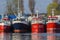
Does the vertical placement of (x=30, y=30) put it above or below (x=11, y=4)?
below

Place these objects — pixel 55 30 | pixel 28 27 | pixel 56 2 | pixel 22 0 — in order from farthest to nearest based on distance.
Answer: pixel 56 2, pixel 22 0, pixel 28 27, pixel 55 30

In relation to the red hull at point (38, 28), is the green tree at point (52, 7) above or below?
above

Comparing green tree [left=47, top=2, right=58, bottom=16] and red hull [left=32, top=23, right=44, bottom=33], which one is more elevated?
green tree [left=47, top=2, right=58, bottom=16]

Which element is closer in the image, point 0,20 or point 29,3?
point 0,20

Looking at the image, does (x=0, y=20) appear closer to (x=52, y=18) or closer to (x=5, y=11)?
(x=52, y=18)

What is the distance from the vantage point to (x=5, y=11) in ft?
242

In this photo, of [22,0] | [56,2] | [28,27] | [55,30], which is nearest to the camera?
[55,30]

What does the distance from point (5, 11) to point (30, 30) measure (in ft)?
65.4

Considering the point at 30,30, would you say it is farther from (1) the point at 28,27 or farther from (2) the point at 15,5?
(2) the point at 15,5

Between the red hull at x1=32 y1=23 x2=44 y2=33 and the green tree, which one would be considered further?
the green tree

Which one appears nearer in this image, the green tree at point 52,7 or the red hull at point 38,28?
the red hull at point 38,28

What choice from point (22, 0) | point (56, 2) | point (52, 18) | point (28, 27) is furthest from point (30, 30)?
point (56, 2)

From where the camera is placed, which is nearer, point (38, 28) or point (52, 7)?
point (38, 28)

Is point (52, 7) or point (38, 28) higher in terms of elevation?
point (52, 7)
